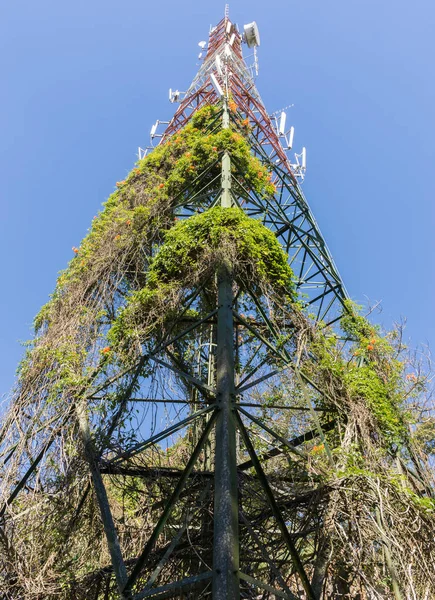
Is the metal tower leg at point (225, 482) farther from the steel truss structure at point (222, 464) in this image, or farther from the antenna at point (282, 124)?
the antenna at point (282, 124)

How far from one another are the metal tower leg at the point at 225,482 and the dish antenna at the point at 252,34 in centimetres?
1370


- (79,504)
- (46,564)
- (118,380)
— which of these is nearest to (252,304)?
(118,380)

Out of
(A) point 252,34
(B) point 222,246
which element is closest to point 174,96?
(A) point 252,34

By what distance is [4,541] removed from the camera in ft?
18.1

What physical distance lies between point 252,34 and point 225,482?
1596cm

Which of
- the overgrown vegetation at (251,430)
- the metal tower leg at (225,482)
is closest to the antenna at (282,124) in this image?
the overgrown vegetation at (251,430)

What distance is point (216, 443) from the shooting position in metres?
4.27

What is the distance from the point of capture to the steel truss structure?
408 cm

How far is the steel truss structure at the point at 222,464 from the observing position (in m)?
4.08

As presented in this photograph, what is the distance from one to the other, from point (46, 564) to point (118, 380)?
7.77 ft

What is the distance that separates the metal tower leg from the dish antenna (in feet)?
45.0

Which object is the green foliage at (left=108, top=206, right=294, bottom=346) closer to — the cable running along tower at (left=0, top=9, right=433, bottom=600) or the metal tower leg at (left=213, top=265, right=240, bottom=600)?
the cable running along tower at (left=0, top=9, right=433, bottom=600)

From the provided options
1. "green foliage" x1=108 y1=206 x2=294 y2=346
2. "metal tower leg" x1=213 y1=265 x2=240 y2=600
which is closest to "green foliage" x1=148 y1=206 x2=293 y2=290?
"green foliage" x1=108 y1=206 x2=294 y2=346

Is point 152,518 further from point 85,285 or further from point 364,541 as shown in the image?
point 85,285
